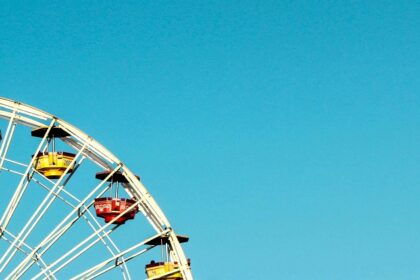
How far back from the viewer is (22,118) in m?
44.4

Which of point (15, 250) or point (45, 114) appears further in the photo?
point (45, 114)

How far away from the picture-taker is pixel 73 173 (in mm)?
45375

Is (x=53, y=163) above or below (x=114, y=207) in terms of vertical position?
above

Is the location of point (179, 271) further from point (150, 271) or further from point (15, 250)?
point (15, 250)

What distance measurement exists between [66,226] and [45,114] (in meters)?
3.92

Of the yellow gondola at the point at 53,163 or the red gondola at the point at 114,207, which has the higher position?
the yellow gondola at the point at 53,163

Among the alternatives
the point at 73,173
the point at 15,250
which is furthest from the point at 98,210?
the point at 15,250

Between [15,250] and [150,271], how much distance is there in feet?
17.6

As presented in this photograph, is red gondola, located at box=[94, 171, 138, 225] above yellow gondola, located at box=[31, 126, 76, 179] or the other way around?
the other way around

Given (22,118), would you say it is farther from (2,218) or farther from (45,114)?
(2,218)

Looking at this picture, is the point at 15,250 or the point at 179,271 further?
the point at 179,271

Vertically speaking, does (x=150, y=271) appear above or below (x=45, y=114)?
below

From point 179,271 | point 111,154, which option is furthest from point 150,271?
point 111,154

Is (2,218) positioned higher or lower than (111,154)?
lower
